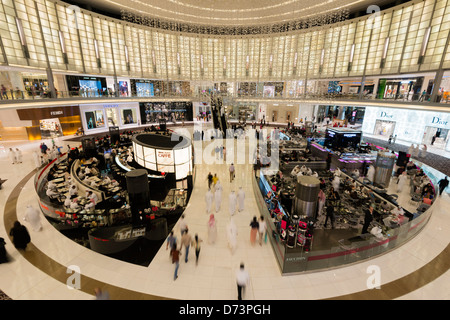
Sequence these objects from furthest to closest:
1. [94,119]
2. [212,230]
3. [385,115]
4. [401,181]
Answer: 1. [94,119]
2. [385,115]
3. [401,181]
4. [212,230]

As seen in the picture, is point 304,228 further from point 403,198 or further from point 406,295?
point 403,198

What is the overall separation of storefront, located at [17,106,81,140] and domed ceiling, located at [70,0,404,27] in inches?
A: 562

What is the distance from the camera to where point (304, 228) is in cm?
732

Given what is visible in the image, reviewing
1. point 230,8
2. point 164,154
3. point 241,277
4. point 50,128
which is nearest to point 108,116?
point 50,128

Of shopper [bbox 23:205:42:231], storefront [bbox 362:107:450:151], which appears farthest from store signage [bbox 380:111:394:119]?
shopper [bbox 23:205:42:231]

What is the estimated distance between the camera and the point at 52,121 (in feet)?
79.9

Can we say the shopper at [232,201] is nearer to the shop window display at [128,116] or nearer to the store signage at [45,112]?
the store signage at [45,112]

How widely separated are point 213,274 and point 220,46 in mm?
40512

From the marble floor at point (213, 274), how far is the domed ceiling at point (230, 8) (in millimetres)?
27852

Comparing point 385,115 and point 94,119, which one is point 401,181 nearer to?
point 385,115

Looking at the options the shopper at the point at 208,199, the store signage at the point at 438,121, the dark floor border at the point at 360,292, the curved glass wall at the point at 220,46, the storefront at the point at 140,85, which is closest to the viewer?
the dark floor border at the point at 360,292

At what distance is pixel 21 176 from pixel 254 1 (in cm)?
2916

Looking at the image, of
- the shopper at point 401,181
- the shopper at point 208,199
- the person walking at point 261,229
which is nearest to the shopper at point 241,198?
the shopper at point 208,199

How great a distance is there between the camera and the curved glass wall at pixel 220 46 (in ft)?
67.4
